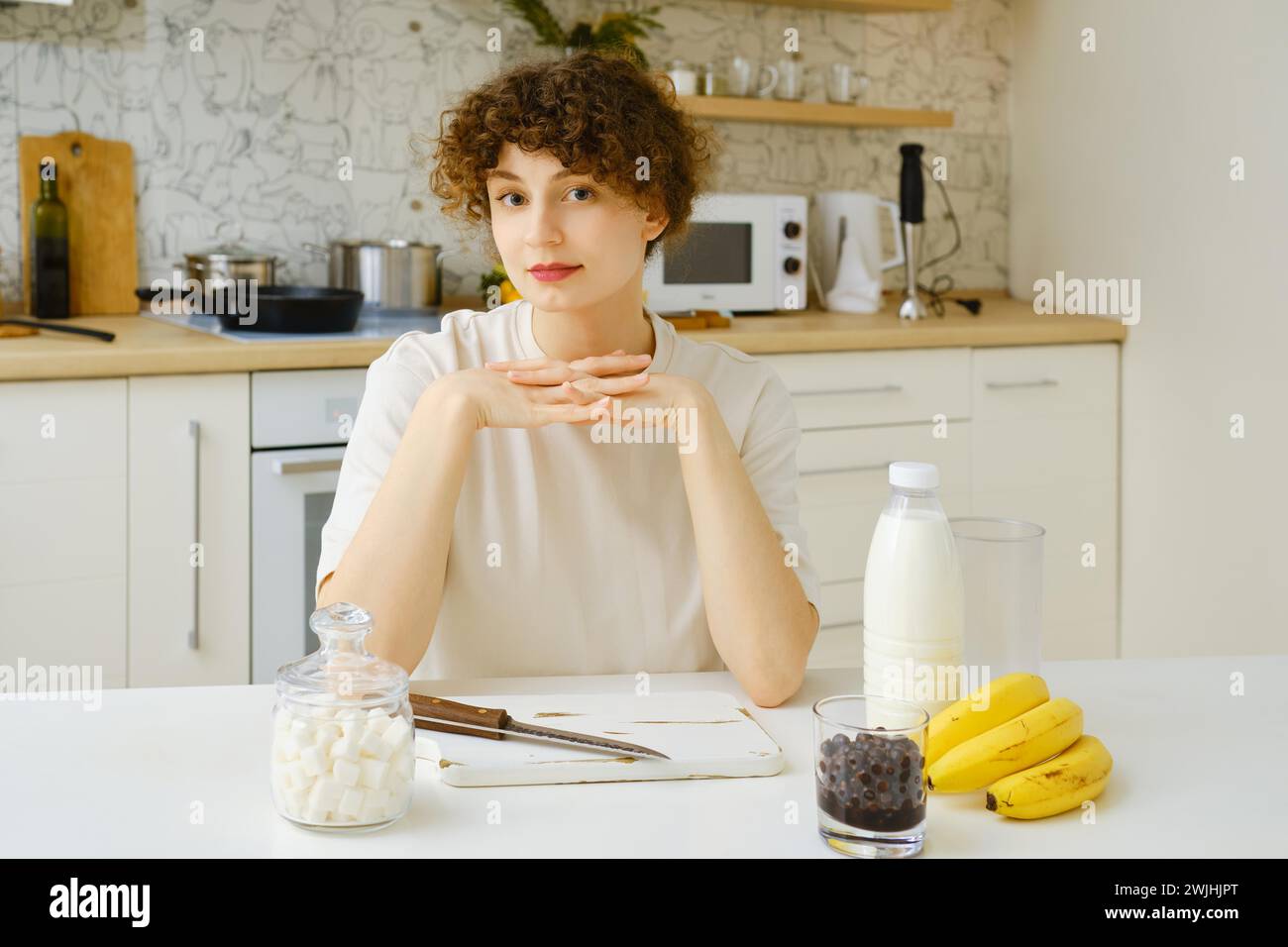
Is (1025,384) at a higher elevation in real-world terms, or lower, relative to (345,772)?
higher

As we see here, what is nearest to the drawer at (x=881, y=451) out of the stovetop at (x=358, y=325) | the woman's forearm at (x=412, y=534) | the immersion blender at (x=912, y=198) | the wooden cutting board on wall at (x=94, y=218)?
the immersion blender at (x=912, y=198)

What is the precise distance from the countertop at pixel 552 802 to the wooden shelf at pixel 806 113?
227 cm

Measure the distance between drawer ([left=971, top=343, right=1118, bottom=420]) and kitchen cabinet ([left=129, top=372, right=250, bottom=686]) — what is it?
60.0 inches

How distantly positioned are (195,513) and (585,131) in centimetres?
128

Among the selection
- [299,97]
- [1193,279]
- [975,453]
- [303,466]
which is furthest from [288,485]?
[1193,279]

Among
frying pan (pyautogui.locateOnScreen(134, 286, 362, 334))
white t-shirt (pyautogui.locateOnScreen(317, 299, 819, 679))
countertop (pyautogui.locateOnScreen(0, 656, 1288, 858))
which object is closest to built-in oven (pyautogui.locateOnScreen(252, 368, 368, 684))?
frying pan (pyautogui.locateOnScreen(134, 286, 362, 334))

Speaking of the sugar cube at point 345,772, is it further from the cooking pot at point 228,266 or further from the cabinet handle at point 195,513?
the cooking pot at point 228,266

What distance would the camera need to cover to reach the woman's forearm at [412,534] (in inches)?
49.9

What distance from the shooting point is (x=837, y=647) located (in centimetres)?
290

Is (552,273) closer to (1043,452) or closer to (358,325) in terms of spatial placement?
(358,325)

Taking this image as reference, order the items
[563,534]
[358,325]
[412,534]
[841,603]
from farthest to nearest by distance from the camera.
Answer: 1. [841,603]
2. [358,325]
3. [563,534]
4. [412,534]

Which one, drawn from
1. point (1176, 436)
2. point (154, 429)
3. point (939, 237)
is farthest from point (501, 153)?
point (939, 237)

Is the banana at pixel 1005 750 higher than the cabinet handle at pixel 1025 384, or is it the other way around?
the cabinet handle at pixel 1025 384
